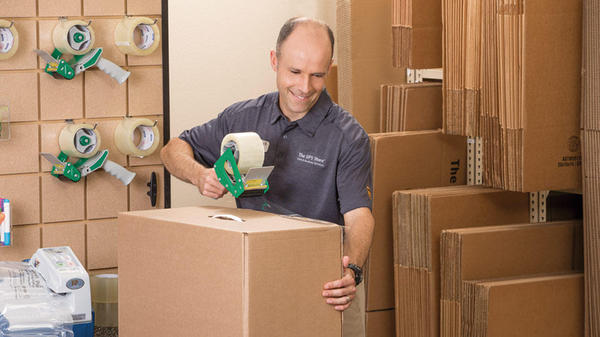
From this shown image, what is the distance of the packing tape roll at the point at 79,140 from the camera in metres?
3.04

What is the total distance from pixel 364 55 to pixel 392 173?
55 centimetres

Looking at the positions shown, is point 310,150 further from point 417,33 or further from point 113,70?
point 113,70

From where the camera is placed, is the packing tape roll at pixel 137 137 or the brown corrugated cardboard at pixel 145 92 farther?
the brown corrugated cardboard at pixel 145 92

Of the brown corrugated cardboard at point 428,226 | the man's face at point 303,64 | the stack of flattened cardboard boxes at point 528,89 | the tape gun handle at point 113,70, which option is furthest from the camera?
the tape gun handle at point 113,70

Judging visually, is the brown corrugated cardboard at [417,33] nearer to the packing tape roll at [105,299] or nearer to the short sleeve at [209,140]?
the short sleeve at [209,140]

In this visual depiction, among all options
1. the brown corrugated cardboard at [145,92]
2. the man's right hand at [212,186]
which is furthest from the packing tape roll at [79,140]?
the man's right hand at [212,186]

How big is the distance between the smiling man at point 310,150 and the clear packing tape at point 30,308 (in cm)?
47

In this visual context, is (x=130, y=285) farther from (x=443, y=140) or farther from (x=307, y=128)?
(x=443, y=140)

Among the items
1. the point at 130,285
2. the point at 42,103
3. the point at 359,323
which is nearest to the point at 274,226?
the point at 130,285

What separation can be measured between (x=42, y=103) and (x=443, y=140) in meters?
1.62

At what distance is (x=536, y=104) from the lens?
2.59 metres

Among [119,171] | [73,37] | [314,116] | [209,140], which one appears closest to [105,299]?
[119,171]

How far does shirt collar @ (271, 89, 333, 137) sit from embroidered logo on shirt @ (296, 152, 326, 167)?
0.20 feet

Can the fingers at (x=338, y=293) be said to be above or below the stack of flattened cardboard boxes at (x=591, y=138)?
below
